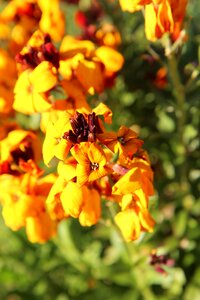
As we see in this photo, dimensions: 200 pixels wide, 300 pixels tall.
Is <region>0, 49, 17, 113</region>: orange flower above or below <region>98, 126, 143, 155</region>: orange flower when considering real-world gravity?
above

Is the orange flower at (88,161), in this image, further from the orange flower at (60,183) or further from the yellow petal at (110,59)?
the yellow petal at (110,59)

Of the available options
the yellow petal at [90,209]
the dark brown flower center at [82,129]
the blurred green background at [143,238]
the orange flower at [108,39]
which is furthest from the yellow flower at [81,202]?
the orange flower at [108,39]

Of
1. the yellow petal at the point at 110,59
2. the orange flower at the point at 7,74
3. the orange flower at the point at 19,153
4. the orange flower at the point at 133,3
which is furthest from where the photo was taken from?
the orange flower at the point at 7,74

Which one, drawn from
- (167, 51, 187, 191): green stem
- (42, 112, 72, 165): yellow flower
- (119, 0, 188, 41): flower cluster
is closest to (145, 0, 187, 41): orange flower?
(119, 0, 188, 41): flower cluster

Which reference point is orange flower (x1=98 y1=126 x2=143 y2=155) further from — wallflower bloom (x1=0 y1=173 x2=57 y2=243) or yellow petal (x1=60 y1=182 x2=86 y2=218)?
wallflower bloom (x1=0 y1=173 x2=57 y2=243)

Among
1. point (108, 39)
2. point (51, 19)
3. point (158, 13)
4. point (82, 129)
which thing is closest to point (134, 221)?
point (82, 129)

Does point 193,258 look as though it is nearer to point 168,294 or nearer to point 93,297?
point 168,294

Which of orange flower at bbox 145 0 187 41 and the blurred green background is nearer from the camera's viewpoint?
orange flower at bbox 145 0 187 41

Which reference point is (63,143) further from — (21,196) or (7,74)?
(7,74)
